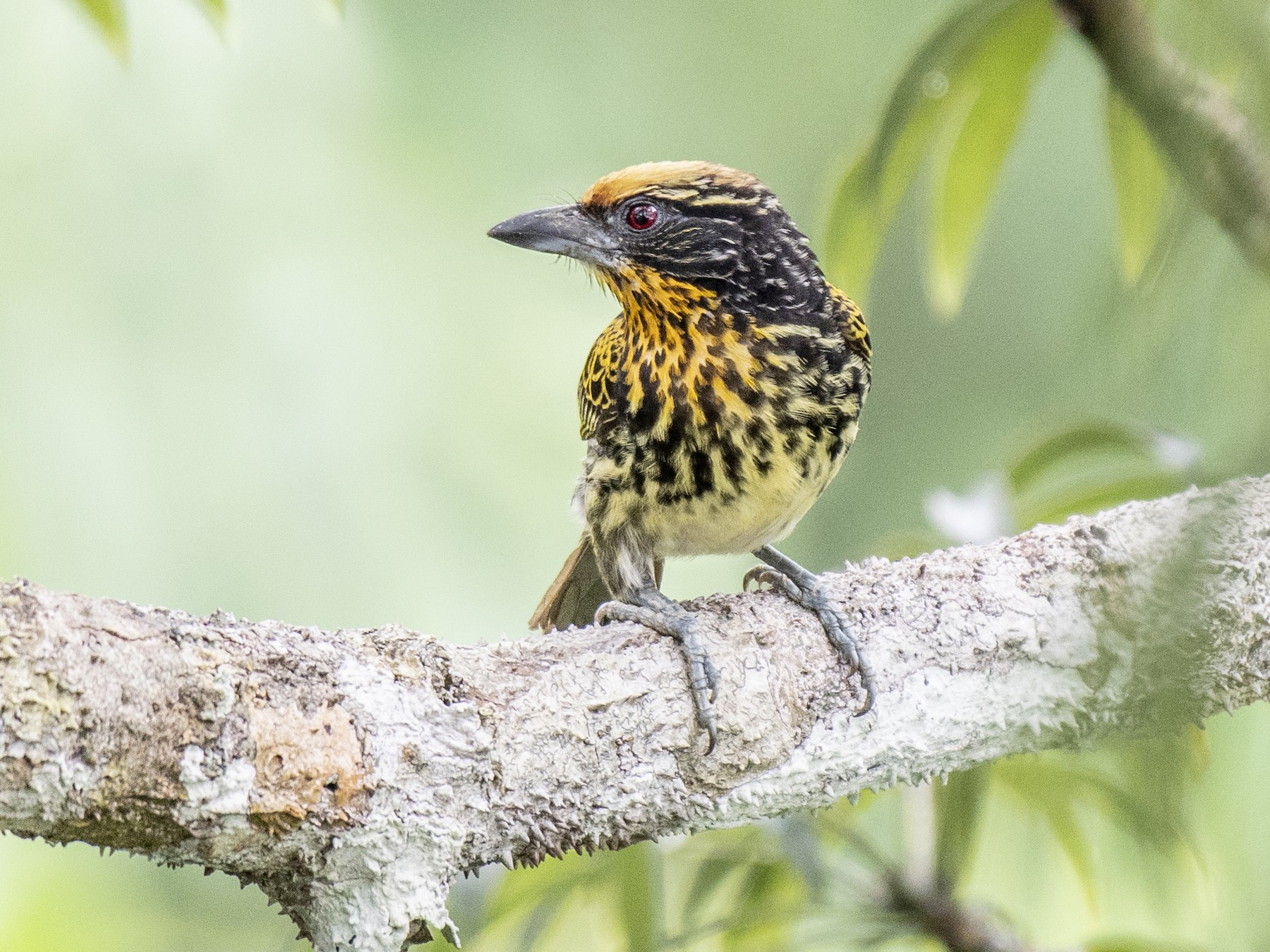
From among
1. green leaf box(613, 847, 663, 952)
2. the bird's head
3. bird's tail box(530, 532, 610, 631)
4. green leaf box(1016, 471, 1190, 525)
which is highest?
the bird's head

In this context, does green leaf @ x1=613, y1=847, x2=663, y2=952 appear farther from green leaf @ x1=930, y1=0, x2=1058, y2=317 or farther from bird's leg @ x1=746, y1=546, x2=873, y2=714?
green leaf @ x1=930, y1=0, x2=1058, y2=317

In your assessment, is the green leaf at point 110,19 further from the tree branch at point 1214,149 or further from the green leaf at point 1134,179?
the tree branch at point 1214,149

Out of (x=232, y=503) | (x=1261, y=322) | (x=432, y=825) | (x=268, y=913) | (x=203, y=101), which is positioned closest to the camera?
(x=1261, y=322)

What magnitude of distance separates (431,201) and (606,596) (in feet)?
9.41

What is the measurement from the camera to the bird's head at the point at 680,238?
250 cm

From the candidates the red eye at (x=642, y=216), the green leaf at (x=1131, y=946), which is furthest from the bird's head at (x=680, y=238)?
the green leaf at (x=1131, y=946)

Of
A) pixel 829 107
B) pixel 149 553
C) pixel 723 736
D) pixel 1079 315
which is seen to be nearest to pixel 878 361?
pixel 829 107

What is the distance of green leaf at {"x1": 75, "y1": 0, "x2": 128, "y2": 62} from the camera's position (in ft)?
6.37

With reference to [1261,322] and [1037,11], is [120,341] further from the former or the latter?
[1261,322]

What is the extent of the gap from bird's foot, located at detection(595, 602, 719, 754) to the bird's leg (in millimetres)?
198

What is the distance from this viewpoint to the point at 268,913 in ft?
→ 13.8

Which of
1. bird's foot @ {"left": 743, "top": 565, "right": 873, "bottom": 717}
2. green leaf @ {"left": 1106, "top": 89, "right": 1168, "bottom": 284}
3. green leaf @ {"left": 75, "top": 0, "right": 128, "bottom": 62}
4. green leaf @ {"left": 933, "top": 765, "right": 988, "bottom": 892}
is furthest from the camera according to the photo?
green leaf @ {"left": 933, "top": 765, "right": 988, "bottom": 892}

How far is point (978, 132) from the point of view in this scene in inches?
88.0

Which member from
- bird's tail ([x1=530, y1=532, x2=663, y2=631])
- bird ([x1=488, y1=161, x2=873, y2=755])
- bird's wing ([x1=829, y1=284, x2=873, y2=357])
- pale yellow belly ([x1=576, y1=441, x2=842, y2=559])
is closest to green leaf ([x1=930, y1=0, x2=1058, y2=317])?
bird's wing ([x1=829, y1=284, x2=873, y2=357])
